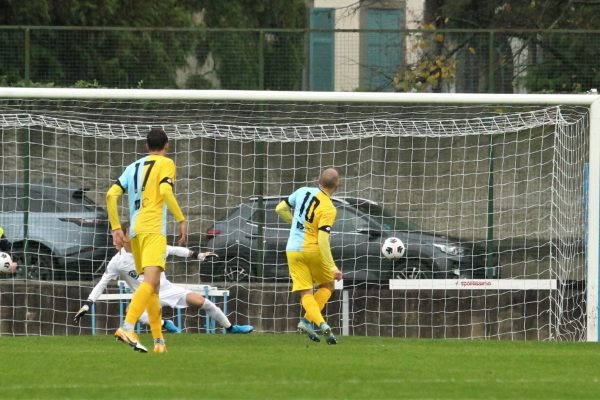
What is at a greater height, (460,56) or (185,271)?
(460,56)

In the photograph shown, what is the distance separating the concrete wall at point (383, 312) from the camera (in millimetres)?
18172

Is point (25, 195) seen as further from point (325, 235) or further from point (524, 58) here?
point (524, 58)

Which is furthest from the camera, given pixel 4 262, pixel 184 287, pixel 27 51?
pixel 27 51

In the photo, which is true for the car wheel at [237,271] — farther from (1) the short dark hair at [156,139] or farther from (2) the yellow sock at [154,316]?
(1) the short dark hair at [156,139]

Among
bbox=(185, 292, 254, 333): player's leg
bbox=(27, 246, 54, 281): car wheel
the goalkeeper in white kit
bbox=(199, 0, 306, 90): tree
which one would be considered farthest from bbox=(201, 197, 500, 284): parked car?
bbox=(199, 0, 306, 90): tree

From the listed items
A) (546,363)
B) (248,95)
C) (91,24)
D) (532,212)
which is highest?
(91,24)

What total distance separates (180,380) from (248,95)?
587 centimetres

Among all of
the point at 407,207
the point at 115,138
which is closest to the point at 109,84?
the point at 115,138

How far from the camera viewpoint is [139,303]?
41.7 ft

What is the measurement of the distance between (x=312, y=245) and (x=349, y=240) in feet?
12.5

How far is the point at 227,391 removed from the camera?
1029cm

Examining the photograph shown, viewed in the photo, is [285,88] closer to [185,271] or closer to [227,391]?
[185,271]

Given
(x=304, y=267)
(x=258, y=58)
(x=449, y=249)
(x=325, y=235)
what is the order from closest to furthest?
(x=325, y=235) < (x=304, y=267) < (x=449, y=249) < (x=258, y=58)

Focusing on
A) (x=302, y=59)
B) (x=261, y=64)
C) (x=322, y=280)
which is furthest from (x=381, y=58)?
(x=322, y=280)
